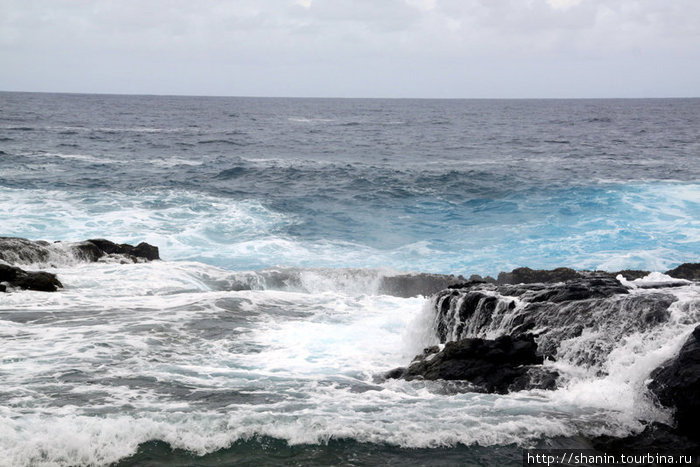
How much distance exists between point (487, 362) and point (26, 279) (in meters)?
9.25

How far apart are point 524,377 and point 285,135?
47448 millimetres

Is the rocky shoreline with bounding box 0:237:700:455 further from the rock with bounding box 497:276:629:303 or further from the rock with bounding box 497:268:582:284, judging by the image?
the rock with bounding box 497:268:582:284

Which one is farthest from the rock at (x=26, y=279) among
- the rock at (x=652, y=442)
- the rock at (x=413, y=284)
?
the rock at (x=652, y=442)

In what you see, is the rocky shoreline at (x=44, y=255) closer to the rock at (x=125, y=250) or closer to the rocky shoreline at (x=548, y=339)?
the rock at (x=125, y=250)

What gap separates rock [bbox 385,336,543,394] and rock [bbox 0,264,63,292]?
798cm

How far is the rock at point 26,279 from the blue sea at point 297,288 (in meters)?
0.39

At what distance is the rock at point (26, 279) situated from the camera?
41.8ft

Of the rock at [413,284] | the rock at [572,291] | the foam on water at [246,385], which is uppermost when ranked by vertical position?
the rock at [572,291]

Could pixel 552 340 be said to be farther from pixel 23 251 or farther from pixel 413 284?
pixel 23 251

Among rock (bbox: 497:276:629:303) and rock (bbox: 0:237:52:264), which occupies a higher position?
rock (bbox: 497:276:629:303)

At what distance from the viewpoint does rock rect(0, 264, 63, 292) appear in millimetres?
12741

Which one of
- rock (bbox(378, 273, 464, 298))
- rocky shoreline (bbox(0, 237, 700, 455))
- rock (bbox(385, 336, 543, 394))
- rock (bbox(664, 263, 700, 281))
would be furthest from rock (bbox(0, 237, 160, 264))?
rock (bbox(664, 263, 700, 281))

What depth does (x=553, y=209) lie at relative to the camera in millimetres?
25594

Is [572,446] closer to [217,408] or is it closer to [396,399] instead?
[396,399]
